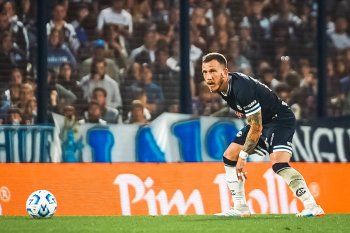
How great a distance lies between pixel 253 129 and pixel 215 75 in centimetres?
68

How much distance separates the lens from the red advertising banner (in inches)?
518

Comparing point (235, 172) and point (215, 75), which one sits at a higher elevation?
point (215, 75)

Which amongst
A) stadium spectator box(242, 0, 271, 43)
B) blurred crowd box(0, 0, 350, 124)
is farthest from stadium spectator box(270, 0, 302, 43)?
stadium spectator box(242, 0, 271, 43)

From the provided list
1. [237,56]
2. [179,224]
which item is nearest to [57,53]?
[237,56]

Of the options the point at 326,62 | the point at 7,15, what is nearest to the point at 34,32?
the point at 7,15

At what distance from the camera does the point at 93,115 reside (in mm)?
15711

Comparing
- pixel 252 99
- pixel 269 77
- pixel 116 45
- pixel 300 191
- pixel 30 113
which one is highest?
pixel 116 45

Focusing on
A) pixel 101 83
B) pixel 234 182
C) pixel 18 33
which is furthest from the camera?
pixel 101 83

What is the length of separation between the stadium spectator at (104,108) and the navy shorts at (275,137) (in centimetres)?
513

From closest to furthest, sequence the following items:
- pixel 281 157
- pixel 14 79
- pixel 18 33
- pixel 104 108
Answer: pixel 281 157 < pixel 14 79 < pixel 18 33 < pixel 104 108

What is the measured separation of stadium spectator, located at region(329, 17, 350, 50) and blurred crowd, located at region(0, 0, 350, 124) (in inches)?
0.7

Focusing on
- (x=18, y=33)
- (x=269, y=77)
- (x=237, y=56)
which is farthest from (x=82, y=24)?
(x=269, y=77)

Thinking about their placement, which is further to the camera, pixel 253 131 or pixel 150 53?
pixel 150 53

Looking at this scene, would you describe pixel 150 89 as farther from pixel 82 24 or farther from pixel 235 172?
pixel 235 172
